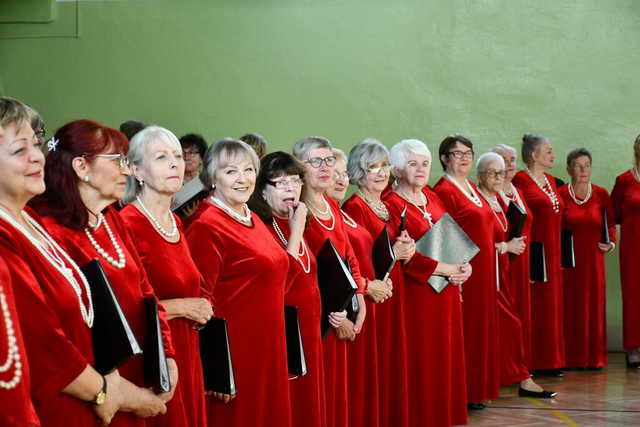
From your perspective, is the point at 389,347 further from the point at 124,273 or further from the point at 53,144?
the point at 53,144

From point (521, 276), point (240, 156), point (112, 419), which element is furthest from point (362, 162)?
point (112, 419)

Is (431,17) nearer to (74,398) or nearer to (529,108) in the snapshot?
(529,108)

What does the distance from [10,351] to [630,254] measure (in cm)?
657

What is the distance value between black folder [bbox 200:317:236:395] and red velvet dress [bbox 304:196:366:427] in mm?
978

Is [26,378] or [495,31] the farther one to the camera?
[495,31]

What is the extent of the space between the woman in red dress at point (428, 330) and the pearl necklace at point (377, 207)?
0.12 m

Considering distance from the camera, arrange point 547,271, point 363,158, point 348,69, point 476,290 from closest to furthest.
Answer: point 363,158 < point 476,290 < point 547,271 < point 348,69

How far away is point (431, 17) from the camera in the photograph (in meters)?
8.16

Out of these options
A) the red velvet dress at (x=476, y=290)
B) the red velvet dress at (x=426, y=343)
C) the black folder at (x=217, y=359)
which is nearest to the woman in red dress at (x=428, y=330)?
the red velvet dress at (x=426, y=343)

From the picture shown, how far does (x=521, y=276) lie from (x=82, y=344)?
4971mm

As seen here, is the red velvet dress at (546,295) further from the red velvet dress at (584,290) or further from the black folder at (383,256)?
the black folder at (383,256)

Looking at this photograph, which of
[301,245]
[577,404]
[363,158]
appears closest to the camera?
[301,245]

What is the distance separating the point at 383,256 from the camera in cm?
479

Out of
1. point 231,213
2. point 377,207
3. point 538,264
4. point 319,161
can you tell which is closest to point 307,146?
point 319,161
